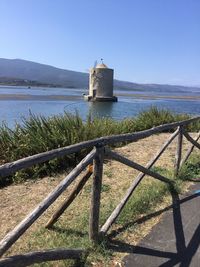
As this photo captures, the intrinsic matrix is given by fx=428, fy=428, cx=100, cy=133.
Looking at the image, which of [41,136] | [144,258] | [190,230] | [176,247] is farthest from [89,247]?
[41,136]

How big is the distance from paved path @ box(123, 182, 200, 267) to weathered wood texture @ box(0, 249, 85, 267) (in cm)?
56

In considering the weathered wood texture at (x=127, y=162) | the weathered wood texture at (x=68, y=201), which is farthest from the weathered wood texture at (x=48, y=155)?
the weathered wood texture at (x=68, y=201)

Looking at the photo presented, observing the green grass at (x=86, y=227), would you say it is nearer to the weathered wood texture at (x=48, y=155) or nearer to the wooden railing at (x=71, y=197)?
the wooden railing at (x=71, y=197)

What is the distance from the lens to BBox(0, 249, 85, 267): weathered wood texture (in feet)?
11.4

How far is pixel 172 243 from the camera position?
16.1ft

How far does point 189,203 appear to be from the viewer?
21.3 ft

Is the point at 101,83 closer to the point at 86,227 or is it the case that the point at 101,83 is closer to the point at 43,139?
the point at 43,139

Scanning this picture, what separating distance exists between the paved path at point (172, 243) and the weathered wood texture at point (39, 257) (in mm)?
558

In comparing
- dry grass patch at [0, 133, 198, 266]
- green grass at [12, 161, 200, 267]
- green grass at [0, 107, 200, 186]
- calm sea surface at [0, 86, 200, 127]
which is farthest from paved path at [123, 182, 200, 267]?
calm sea surface at [0, 86, 200, 127]

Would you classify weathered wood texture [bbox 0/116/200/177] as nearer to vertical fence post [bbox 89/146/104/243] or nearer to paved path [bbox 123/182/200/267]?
vertical fence post [bbox 89/146/104/243]

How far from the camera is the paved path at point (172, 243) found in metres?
4.45

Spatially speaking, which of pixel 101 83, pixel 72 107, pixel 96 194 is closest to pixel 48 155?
pixel 96 194

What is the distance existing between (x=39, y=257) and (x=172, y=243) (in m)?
1.78

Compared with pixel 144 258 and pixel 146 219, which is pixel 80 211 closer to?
pixel 146 219
